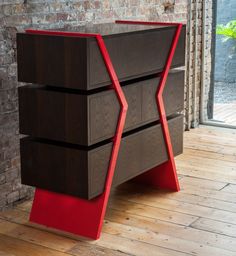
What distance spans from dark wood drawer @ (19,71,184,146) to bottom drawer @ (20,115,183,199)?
2.0 inches

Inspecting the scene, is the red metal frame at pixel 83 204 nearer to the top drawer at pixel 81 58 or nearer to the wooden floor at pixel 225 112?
the top drawer at pixel 81 58

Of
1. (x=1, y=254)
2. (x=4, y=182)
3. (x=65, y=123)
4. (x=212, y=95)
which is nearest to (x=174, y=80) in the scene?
(x=65, y=123)

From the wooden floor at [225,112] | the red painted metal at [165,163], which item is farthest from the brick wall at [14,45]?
the wooden floor at [225,112]

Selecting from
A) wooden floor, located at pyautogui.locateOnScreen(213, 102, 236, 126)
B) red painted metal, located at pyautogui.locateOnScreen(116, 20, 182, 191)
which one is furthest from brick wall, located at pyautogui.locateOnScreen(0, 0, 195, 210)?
wooden floor, located at pyautogui.locateOnScreen(213, 102, 236, 126)

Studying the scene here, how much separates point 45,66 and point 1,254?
0.87 m

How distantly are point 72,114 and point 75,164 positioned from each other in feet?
0.77

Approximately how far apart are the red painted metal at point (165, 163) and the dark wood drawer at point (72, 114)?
23 cm

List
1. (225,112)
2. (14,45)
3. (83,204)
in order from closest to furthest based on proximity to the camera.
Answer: (83,204)
(14,45)
(225,112)

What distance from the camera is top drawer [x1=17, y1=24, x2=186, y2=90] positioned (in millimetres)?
2592

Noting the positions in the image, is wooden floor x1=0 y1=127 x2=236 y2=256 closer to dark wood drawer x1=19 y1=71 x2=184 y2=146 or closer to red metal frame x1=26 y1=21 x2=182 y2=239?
red metal frame x1=26 y1=21 x2=182 y2=239

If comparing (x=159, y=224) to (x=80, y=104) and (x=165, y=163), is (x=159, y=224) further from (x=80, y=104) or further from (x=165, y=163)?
(x=80, y=104)

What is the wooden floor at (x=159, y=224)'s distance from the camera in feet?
8.91

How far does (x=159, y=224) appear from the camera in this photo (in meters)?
2.99

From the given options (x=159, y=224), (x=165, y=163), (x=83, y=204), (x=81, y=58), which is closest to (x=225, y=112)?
(x=165, y=163)
